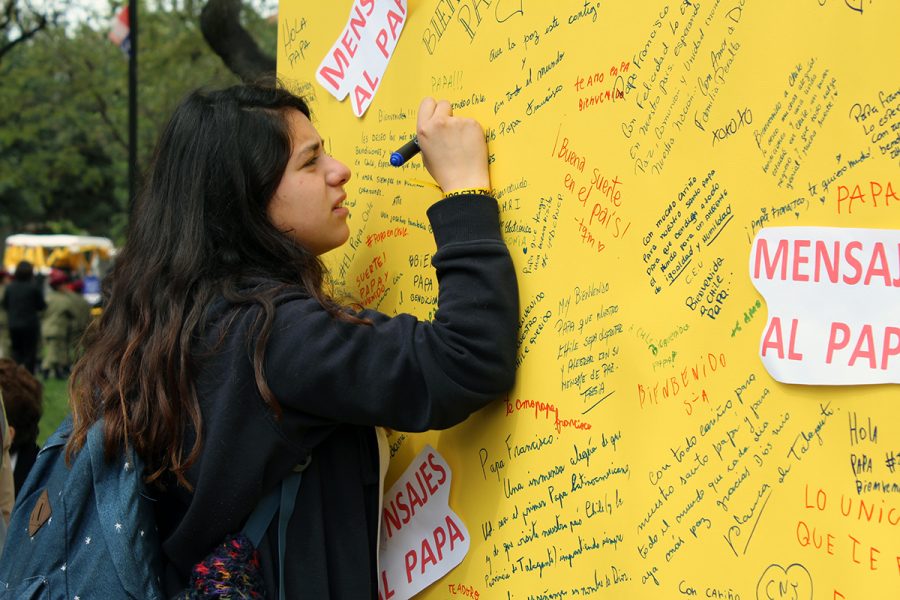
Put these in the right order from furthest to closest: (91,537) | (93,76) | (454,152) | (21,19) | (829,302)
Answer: (93,76) → (21,19) → (454,152) → (91,537) → (829,302)

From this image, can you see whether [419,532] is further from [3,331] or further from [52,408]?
[3,331]

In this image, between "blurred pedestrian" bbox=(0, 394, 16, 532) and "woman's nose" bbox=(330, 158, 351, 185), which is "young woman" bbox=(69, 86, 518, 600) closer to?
"woman's nose" bbox=(330, 158, 351, 185)

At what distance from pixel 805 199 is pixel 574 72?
590 millimetres

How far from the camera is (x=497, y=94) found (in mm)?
2137

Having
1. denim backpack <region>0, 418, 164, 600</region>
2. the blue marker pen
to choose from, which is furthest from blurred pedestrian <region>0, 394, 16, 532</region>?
the blue marker pen

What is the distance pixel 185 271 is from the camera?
2.04 m

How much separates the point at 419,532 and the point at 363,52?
1.17m

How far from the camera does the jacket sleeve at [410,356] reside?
1898 mm

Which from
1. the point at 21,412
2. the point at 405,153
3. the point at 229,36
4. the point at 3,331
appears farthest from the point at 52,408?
the point at 405,153

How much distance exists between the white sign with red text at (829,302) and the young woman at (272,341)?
58 centimetres

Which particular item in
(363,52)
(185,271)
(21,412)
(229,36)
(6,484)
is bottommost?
(6,484)

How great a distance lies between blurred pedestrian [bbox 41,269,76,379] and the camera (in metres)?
14.0

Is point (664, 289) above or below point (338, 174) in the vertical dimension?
below

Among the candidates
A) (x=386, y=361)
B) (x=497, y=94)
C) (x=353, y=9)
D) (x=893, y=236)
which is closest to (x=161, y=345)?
(x=386, y=361)
